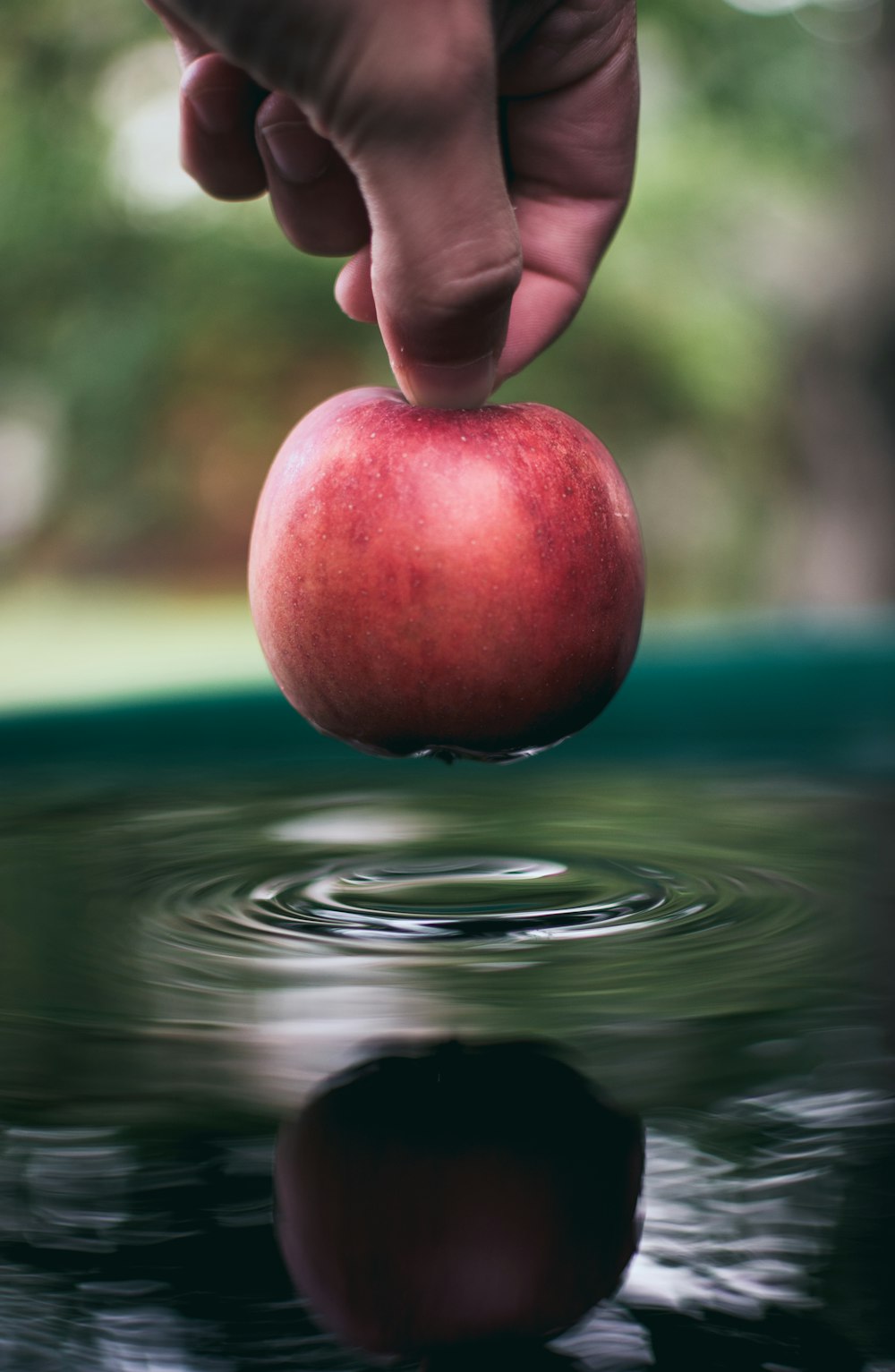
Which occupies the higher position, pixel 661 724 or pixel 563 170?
pixel 563 170

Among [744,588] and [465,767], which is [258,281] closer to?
[744,588]

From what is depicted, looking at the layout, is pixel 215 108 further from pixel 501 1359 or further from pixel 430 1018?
pixel 501 1359

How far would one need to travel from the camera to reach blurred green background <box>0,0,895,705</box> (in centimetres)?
640

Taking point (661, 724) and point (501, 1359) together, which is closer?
point (501, 1359)

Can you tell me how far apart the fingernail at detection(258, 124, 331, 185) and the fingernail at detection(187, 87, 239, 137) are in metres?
0.04

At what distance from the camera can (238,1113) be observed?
0.77 metres

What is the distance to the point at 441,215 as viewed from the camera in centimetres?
91

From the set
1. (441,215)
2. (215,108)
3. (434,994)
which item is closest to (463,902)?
(434,994)

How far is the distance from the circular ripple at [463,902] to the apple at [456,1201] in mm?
309

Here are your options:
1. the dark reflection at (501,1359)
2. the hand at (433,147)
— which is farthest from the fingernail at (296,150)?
the dark reflection at (501,1359)

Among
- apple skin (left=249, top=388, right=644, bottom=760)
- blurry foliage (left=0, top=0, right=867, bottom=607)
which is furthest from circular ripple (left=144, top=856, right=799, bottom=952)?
blurry foliage (left=0, top=0, right=867, bottom=607)

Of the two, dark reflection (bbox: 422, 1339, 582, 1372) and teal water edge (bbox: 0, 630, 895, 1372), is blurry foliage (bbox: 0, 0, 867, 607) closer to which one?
teal water edge (bbox: 0, 630, 895, 1372)

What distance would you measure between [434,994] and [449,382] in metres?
0.43

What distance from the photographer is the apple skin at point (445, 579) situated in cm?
110
